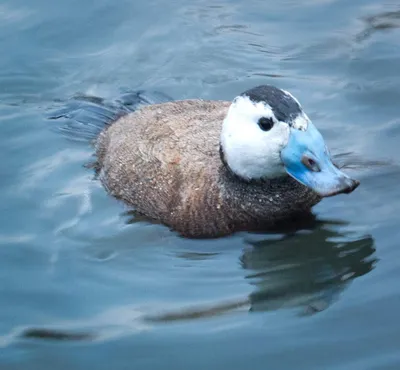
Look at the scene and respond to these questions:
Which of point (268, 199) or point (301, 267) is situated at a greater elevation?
point (268, 199)

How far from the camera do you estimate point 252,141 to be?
637 cm

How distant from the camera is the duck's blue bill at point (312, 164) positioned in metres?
6.02

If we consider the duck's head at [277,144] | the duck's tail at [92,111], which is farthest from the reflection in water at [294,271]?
the duck's tail at [92,111]

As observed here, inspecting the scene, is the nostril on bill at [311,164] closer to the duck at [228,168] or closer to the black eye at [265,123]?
the duck at [228,168]

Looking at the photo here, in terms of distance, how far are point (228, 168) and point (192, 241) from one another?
1.70ft

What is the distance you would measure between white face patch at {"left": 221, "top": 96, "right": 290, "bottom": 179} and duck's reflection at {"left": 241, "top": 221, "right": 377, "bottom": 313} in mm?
448

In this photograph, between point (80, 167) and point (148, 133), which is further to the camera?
point (80, 167)

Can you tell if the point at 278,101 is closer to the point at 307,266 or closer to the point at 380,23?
the point at 307,266

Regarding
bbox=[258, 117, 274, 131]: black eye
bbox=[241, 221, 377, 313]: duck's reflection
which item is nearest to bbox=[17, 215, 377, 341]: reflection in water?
bbox=[241, 221, 377, 313]: duck's reflection

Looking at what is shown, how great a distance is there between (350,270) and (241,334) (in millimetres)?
859

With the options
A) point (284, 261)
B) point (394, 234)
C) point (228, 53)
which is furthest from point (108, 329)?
point (228, 53)

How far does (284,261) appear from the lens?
20.3 feet

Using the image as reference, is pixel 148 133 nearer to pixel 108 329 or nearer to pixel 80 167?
pixel 80 167

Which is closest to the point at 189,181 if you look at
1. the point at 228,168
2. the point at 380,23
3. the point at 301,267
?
the point at 228,168
